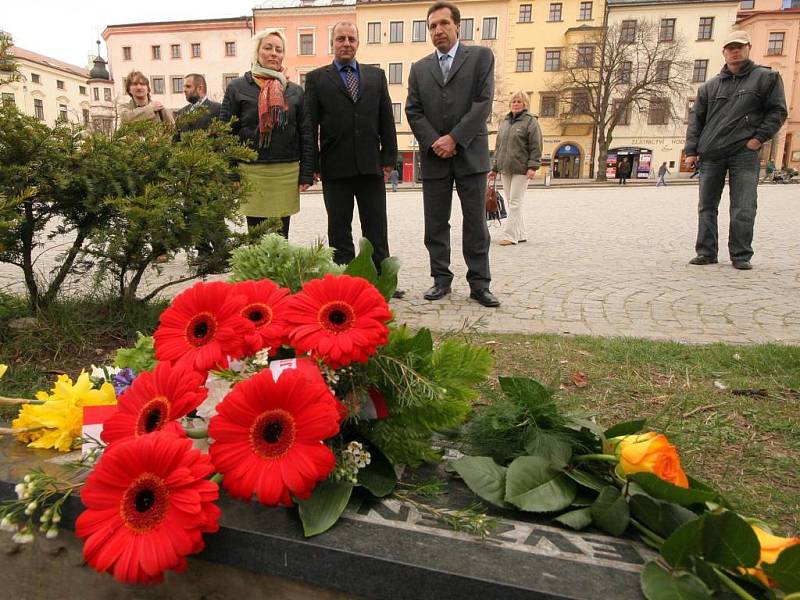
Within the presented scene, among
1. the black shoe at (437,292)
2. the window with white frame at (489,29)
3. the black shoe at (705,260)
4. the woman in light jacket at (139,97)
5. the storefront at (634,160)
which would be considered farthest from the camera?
the window with white frame at (489,29)

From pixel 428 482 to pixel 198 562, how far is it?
0.51 metres

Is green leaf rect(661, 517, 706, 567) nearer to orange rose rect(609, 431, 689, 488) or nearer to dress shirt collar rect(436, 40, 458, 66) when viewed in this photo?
orange rose rect(609, 431, 689, 488)

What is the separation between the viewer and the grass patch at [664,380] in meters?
1.99

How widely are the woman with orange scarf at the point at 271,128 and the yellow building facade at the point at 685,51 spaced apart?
45.3m

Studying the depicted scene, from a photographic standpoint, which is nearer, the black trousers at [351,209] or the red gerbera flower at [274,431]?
the red gerbera flower at [274,431]

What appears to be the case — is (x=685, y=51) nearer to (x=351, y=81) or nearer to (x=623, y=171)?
(x=623, y=171)

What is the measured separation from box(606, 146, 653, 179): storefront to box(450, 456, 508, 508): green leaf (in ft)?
161

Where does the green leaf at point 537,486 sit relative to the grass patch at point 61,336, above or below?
above

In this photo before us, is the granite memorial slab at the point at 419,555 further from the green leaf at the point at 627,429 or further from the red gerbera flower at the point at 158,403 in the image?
the green leaf at the point at 627,429

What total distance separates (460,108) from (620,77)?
46.2 metres

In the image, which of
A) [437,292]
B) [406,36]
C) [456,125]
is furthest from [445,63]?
[406,36]

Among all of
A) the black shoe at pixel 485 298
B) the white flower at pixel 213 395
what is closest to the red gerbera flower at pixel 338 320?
the white flower at pixel 213 395

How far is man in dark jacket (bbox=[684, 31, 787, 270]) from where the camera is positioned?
6.39 m

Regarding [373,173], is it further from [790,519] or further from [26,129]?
[790,519]
